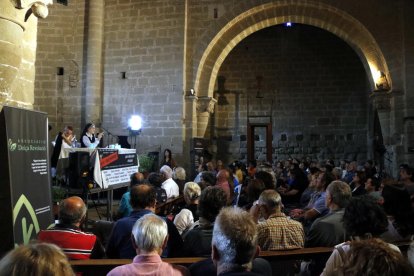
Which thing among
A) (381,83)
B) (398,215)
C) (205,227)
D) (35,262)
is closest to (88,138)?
(205,227)

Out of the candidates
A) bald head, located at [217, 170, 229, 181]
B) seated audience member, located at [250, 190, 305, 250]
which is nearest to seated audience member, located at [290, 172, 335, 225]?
bald head, located at [217, 170, 229, 181]

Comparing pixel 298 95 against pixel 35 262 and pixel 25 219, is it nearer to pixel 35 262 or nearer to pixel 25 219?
pixel 25 219

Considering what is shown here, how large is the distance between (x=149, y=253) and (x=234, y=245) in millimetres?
582

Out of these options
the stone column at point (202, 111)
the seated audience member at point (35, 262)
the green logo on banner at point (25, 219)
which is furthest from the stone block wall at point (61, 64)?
the seated audience member at point (35, 262)

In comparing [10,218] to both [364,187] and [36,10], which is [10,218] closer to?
[36,10]

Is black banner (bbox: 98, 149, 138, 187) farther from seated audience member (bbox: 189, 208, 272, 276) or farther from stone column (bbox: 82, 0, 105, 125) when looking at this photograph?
stone column (bbox: 82, 0, 105, 125)

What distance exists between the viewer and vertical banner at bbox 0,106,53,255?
317 cm

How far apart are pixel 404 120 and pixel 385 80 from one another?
3.87 ft

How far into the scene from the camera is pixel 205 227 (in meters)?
2.66

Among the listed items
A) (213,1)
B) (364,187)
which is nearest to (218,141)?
(213,1)

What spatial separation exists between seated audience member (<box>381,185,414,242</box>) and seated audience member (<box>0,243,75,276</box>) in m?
2.21

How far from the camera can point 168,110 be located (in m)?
11.2

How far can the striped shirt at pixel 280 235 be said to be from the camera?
2.79 meters

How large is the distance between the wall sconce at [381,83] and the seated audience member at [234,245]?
981 centimetres
